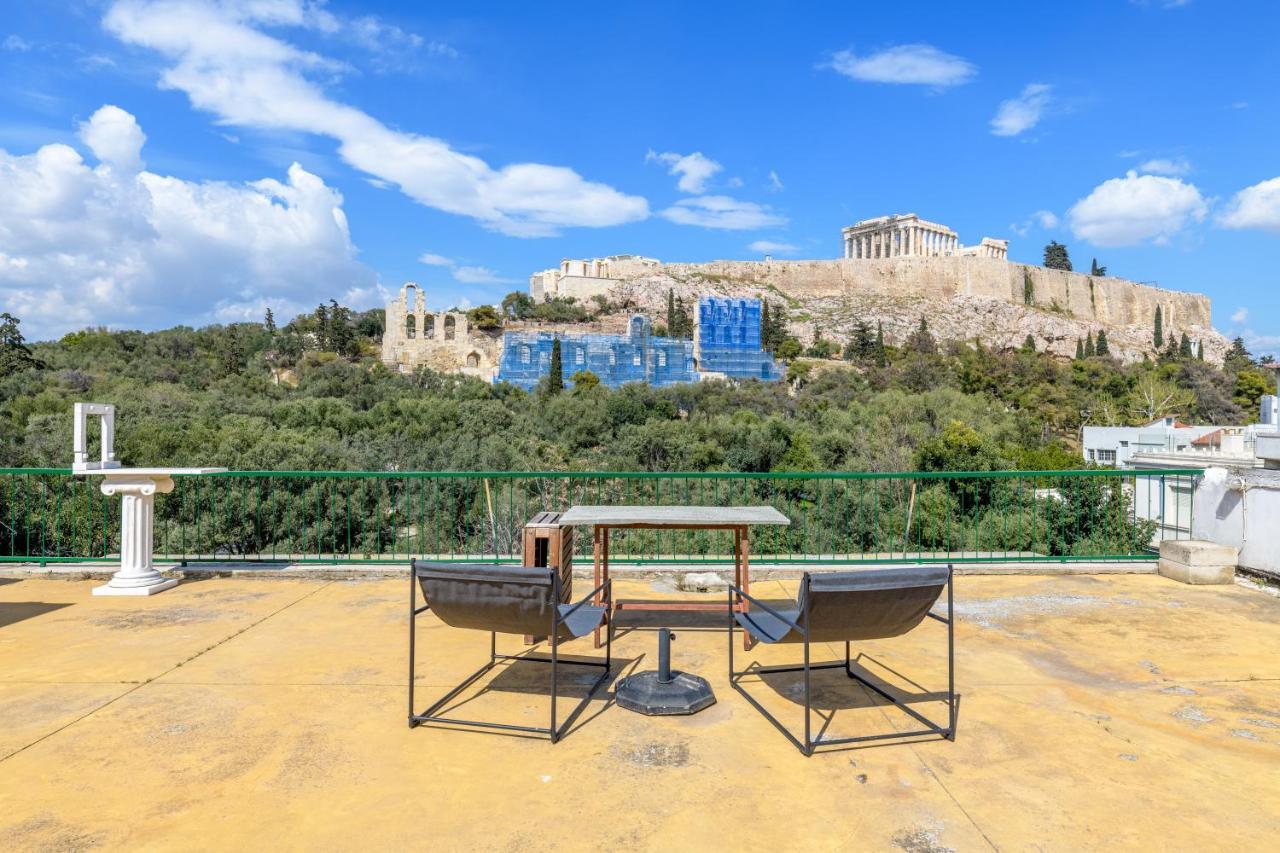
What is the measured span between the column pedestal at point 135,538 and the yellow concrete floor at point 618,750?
2.41 ft

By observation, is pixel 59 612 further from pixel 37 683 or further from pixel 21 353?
pixel 21 353

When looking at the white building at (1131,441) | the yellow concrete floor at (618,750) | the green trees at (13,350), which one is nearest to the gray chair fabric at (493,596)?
the yellow concrete floor at (618,750)

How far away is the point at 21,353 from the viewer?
3488cm

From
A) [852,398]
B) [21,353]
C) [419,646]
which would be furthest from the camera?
[852,398]

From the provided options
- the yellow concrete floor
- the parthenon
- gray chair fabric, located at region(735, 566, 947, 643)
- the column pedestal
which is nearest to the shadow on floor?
the yellow concrete floor

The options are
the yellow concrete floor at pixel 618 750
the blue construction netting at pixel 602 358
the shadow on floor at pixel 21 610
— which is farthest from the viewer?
the blue construction netting at pixel 602 358

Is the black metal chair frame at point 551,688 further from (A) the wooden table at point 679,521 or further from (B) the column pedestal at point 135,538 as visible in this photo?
(B) the column pedestal at point 135,538

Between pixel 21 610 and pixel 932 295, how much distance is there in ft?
283

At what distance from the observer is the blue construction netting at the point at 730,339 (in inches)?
2530

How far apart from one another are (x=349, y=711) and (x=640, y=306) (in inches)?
2988

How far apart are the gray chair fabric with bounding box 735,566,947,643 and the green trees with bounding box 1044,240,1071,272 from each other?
335 feet

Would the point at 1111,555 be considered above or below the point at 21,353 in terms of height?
below

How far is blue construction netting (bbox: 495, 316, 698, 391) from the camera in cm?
5903

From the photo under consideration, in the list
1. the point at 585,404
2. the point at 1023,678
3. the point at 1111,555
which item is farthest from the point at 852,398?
the point at 1023,678
